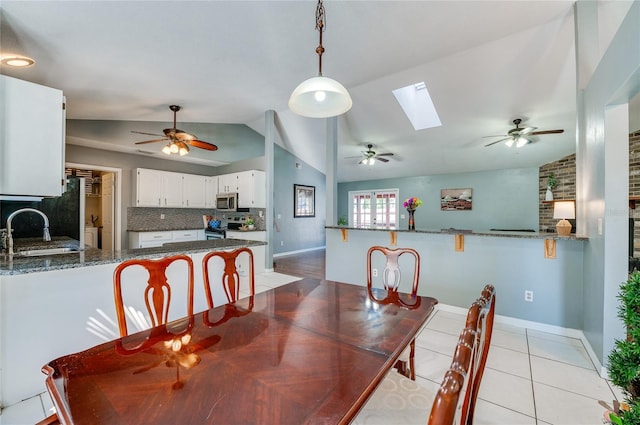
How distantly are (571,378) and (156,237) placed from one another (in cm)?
619

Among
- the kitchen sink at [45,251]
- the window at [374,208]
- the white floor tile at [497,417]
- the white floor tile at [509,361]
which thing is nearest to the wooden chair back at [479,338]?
the white floor tile at [497,417]

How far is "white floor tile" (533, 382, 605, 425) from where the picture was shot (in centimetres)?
158

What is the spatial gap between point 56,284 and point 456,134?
617cm

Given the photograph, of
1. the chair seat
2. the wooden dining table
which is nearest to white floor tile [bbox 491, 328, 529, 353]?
the wooden dining table

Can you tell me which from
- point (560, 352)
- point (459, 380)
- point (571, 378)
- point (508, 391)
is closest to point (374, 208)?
point (560, 352)

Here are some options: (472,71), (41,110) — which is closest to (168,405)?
(41,110)

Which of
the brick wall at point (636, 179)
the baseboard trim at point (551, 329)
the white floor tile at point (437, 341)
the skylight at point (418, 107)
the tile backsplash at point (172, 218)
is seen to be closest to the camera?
the baseboard trim at point (551, 329)

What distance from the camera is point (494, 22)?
280 centimetres

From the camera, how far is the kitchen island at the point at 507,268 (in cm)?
266

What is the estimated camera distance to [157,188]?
564cm

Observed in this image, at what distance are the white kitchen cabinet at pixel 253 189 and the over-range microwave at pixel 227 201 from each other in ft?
0.59

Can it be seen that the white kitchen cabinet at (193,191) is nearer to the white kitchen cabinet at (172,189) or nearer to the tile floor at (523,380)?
the white kitchen cabinet at (172,189)

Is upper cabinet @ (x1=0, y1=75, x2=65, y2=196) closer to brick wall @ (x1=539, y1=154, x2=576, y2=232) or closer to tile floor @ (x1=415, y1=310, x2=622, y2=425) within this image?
tile floor @ (x1=415, y1=310, x2=622, y2=425)

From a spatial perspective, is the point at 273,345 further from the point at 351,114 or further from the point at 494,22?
the point at 351,114
